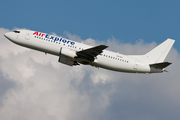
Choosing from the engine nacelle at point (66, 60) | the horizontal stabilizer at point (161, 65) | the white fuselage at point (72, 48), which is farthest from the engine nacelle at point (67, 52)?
the horizontal stabilizer at point (161, 65)

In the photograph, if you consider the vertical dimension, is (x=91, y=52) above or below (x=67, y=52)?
above

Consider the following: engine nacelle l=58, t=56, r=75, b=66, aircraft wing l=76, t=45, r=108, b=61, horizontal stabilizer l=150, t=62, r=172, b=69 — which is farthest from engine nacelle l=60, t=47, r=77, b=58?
horizontal stabilizer l=150, t=62, r=172, b=69

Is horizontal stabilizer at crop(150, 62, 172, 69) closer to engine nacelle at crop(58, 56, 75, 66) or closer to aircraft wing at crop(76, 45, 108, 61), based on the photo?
aircraft wing at crop(76, 45, 108, 61)

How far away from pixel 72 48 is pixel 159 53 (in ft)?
62.7

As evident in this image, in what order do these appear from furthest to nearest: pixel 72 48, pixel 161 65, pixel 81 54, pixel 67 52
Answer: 1. pixel 161 65
2. pixel 72 48
3. pixel 81 54
4. pixel 67 52

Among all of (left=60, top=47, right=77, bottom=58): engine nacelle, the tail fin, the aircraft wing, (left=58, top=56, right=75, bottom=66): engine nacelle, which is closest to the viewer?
the aircraft wing

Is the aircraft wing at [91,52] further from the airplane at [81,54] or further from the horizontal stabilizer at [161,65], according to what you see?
the horizontal stabilizer at [161,65]

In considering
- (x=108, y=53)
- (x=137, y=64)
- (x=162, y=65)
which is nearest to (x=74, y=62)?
(x=108, y=53)

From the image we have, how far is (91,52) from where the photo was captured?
61.6m

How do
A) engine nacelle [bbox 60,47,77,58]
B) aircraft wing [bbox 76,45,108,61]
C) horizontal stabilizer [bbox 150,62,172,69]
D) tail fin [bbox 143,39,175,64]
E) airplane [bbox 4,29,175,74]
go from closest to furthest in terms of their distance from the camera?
aircraft wing [bbox 76,45,108,61], engine nacelle [bbox 60,47,77,58], airplane [bbox 4,29,175,74], horizontal stabilizer [bbox 150,62,172,69], tail fin [bbox 143,39,175,64]

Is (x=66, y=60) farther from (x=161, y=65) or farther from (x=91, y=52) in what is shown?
(x=161, y=65)

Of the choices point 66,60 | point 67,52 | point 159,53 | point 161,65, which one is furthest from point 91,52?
point 159,53

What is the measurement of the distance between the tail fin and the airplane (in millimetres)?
1360

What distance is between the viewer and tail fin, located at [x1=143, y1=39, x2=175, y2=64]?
223 feet
